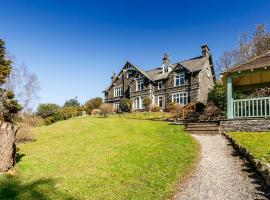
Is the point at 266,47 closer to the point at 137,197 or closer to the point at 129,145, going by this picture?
the point at 129,145

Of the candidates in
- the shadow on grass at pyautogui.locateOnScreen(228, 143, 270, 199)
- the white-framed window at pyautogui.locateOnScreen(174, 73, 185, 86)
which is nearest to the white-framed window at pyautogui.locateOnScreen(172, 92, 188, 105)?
the white-framed window at pyautogui.locateOnScreen(174, 73, 185, 86)

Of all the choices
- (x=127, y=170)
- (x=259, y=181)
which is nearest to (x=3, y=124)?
(x=127, y=170)

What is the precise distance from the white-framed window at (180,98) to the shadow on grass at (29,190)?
34644 mm

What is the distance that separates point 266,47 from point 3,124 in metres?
36.5

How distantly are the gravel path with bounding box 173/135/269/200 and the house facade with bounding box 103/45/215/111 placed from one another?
2948cm

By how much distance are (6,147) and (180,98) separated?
114ft

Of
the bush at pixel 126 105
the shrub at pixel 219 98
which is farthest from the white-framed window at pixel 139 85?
the shrub at pixel 219 98

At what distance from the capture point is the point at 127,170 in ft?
29.8

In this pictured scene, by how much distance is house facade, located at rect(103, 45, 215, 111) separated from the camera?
131ft

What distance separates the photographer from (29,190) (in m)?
7.21

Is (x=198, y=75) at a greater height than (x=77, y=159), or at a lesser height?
greater

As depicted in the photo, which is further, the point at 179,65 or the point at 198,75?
the point at 179,65

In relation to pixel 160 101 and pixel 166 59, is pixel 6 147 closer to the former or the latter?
pixel 160 101

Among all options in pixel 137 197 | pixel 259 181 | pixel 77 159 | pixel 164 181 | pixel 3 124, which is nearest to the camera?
pixel 137 197
